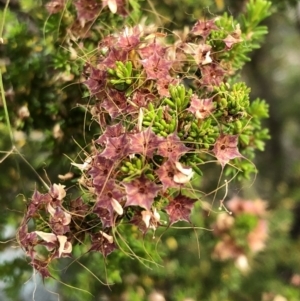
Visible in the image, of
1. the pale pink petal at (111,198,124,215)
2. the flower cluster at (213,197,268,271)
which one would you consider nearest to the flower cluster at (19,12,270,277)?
the pale pink petal at (111,198,124,215)

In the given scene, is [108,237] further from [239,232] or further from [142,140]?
[239,232]

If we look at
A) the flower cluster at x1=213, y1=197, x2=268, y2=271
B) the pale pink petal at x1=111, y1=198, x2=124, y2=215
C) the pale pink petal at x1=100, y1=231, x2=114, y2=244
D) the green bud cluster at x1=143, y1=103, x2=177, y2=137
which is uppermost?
the green bud cluster at x1=143, y1=103, x2=177, y2=137

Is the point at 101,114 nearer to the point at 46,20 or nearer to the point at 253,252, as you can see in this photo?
the point at 46,20

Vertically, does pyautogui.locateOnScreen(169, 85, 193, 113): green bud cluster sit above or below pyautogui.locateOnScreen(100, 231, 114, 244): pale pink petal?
above

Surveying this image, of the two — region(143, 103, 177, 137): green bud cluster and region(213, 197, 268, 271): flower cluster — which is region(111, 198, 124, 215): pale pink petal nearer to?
region(143, 103, 177, 137): green bud cluster

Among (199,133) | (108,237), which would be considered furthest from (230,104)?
(108,237)

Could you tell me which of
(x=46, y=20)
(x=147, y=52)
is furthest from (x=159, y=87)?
(x=46, y=20)
